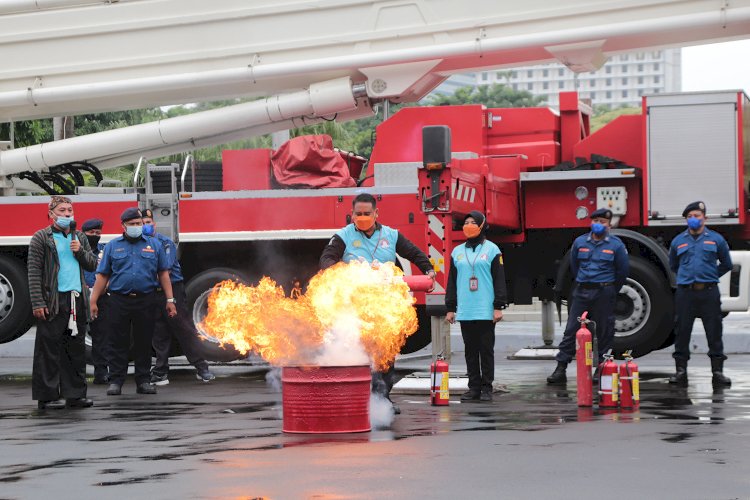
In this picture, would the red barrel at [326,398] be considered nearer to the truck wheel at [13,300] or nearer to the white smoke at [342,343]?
the white smoke at [342,343]

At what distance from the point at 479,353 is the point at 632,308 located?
2920 mm

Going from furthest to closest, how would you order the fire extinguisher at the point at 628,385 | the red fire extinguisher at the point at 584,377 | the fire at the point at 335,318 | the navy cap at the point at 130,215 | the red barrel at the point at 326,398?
the navy cap at the point at 130,215 → the red fire extinguisher at the point at 584,377 → the fire extinguisher at the point at 628,385 → the fire at the point at 335,318 → the red barrel at the point at 326,398

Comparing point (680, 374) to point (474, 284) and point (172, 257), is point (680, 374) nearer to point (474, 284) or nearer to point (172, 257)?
point (474, 284)

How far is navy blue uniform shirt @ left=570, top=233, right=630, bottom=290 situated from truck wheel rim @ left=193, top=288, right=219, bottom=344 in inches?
184

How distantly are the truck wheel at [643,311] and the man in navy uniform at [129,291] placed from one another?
5090 mm

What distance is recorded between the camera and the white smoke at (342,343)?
1076cm

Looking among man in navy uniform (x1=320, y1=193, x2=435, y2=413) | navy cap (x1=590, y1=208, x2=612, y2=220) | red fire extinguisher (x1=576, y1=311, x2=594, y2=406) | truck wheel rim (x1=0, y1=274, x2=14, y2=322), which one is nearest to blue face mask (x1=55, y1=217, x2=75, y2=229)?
man in navy uniform (x1=320, y1=193, x2=435, y2=413)

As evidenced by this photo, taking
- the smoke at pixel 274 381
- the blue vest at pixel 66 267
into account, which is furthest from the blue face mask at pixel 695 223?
the blue vest at pixel 66 267

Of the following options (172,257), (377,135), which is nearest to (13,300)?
(172,257)

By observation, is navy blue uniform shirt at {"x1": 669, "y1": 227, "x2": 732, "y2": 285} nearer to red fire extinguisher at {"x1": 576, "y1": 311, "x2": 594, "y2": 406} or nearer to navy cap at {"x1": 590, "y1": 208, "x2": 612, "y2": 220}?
navy cap at {"x1": 590, "y1": 208, "x2": 612, "y2": 220}

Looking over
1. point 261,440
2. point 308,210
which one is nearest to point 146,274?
point 308,210

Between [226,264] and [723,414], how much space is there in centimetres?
754

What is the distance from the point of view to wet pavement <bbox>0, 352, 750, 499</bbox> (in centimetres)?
752

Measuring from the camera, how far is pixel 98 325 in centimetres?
1641
